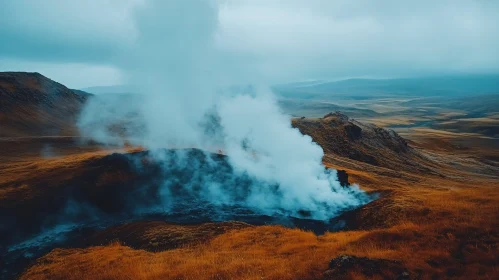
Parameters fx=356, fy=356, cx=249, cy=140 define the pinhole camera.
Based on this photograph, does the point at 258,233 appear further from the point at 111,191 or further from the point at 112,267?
the point at 111,191

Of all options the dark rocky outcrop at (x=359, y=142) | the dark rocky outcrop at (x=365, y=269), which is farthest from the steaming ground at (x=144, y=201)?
the dark rocky outcrop at (x=359, y=142)

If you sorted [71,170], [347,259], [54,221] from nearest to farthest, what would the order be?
[347,259]
[54,221]
[71,170]

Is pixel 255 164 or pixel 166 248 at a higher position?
pixel 255 164

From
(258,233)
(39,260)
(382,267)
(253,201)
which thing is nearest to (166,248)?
(258,233)

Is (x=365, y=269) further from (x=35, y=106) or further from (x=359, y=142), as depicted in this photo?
(x=35, y=106)

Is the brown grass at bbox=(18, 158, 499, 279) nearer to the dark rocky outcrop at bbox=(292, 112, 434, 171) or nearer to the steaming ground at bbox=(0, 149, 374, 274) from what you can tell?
the steaming ground at bbox=(0, 149, 374, 274)

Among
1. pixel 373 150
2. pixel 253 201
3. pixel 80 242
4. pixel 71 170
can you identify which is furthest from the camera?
pixel 373 150

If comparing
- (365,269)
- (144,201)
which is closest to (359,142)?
(144,201)

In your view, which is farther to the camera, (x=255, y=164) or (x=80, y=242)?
(x=255, y=164)
